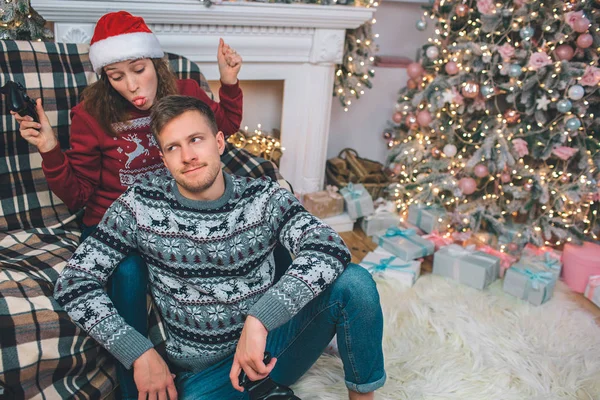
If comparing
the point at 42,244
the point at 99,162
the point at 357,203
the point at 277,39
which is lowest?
the point at 357,203

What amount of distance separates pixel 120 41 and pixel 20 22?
2.53 feet

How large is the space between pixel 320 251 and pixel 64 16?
1.56 meters

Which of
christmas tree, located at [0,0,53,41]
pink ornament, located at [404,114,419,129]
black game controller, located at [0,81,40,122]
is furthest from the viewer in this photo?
pink ornament, located at [404,114,419,129]

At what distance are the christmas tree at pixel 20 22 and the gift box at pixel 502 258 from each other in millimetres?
2144

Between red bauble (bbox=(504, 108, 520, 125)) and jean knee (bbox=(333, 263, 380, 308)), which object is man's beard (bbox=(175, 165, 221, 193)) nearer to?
jean knee (bbox=(333, 263, 380, 308))

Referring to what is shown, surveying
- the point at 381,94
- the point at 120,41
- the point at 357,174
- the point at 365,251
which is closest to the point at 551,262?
the point at 365,251

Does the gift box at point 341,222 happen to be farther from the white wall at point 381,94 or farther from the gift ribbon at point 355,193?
the white wall at point 381,94

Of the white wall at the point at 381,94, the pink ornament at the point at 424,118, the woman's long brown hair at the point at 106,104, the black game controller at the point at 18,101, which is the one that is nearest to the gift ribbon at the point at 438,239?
the pink ornament at the point at 424,118

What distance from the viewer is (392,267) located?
7.79 ft

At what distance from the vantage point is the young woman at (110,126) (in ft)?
4.99

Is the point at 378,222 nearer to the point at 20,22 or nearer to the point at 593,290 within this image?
the point at 593,290

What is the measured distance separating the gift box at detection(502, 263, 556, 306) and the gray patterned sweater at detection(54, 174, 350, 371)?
4.23 feet

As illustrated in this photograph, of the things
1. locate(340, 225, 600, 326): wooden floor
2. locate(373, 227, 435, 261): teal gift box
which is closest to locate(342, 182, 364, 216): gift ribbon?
locate(340, 225, 600, 326): wooden floor

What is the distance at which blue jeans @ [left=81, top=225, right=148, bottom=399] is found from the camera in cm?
128
